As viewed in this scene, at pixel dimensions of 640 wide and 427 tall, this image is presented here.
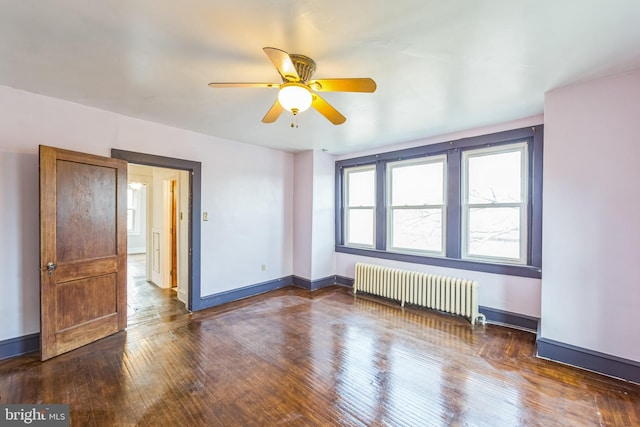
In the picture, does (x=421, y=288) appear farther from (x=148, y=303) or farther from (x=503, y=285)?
(x=148, y=303)

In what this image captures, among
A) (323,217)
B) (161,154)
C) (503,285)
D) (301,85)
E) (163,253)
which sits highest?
(301,85)

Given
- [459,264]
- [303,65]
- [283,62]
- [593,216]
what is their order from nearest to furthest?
1. [283,62]
2. [303,65]
3. [593,216]
4. [459,264]

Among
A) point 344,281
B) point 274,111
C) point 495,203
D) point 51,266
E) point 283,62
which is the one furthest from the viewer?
point 344,281

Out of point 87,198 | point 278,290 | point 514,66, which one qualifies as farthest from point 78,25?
point 278,290

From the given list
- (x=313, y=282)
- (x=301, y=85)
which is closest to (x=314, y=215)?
(x=313, y=282)

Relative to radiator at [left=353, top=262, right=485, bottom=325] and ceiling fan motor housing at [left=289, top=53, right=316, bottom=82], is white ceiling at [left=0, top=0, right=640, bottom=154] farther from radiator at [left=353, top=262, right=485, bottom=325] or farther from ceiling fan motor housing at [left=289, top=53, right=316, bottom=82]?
radiator at [left=353, top=262, right=485, bottom=325]

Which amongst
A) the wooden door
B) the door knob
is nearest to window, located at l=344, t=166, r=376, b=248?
the wooden door

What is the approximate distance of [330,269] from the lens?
550cm

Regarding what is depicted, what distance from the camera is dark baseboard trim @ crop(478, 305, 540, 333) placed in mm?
3377

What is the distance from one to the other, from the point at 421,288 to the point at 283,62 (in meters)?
3.57

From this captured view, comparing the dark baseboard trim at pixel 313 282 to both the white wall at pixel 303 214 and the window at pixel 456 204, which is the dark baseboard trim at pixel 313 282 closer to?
the white wall at pixel 303 214

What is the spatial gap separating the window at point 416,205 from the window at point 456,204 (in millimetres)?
15

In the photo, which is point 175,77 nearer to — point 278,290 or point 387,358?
point 387,358

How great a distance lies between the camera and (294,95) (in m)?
1.92
